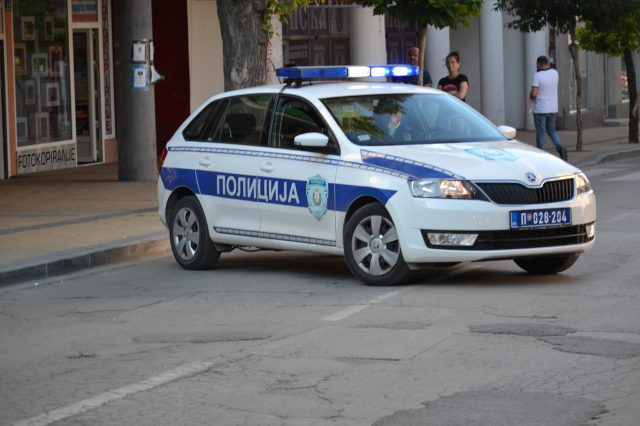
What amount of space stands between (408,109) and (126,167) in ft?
31.3

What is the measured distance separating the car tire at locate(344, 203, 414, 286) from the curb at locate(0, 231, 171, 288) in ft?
9.82

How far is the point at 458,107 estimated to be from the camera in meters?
9.79

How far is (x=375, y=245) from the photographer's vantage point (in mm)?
8594

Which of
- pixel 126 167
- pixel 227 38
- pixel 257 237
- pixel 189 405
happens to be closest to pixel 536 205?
pixel 257 237

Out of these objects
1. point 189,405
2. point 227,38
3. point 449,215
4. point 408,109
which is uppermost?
point 227,38

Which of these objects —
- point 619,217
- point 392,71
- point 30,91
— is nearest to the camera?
point 392,71

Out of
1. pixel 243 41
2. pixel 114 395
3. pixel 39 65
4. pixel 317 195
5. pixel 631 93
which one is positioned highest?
pixel 39 65

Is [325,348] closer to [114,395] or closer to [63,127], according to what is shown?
[114,395]

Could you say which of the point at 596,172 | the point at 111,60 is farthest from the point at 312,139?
the point at 111,60

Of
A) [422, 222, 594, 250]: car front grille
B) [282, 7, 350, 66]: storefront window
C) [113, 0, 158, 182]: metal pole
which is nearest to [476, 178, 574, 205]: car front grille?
[422, 222, 594, 250]: car front grille

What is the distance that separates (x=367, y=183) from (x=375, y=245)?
49 cm

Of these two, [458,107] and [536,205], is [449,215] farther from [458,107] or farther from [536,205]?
[458,107]

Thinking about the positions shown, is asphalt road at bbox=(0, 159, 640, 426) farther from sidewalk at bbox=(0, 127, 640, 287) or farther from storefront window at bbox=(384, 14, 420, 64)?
storefront window at bbox=(384, 14, 420, 64)

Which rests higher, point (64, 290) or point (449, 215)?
point (449, 215)
